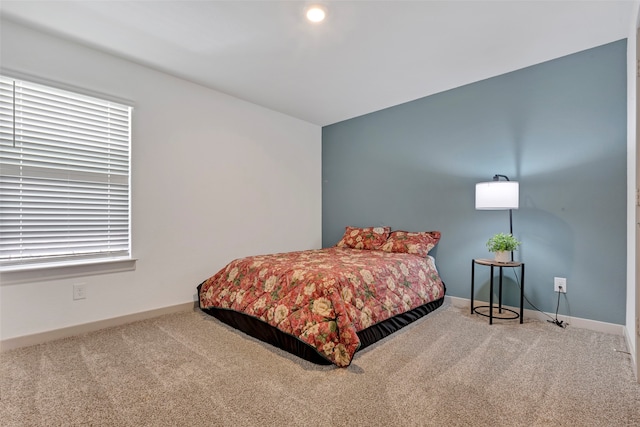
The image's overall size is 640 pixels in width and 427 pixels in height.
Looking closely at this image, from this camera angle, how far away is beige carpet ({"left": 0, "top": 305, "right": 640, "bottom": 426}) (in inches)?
58.9

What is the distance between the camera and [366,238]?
12.7ft

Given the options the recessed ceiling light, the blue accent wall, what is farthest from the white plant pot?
the recessed ceiling light

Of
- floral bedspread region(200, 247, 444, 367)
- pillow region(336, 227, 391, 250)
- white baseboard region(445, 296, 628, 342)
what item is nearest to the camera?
floral bedspread region(200, 247, 444, 367)

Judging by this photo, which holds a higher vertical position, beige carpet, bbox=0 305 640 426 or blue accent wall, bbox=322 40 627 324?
blue accent wall, bbox=322 40 627 324

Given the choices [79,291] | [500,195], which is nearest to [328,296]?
[500,195]

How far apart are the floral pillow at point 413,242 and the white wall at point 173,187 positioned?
1.41 metres

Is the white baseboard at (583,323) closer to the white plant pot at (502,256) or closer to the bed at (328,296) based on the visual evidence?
the white plant pot at (502,256)

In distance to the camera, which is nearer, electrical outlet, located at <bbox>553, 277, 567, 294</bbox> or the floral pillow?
electrical outlet, located at <bbox>553, 277, 567, 294</bbox>

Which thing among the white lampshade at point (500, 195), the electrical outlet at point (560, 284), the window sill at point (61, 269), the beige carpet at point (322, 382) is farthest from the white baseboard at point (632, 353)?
the window sill at point (61, 269)

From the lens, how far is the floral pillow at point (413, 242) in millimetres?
3381

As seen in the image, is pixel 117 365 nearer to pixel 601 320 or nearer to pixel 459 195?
pixel 459 195

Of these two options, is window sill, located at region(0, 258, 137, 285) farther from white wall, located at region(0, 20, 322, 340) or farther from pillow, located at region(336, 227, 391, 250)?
pillow, located at region(336, 227, 391, 250)

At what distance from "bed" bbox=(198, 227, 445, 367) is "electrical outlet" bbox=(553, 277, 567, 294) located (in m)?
0.98

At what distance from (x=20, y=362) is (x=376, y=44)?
3.38m
